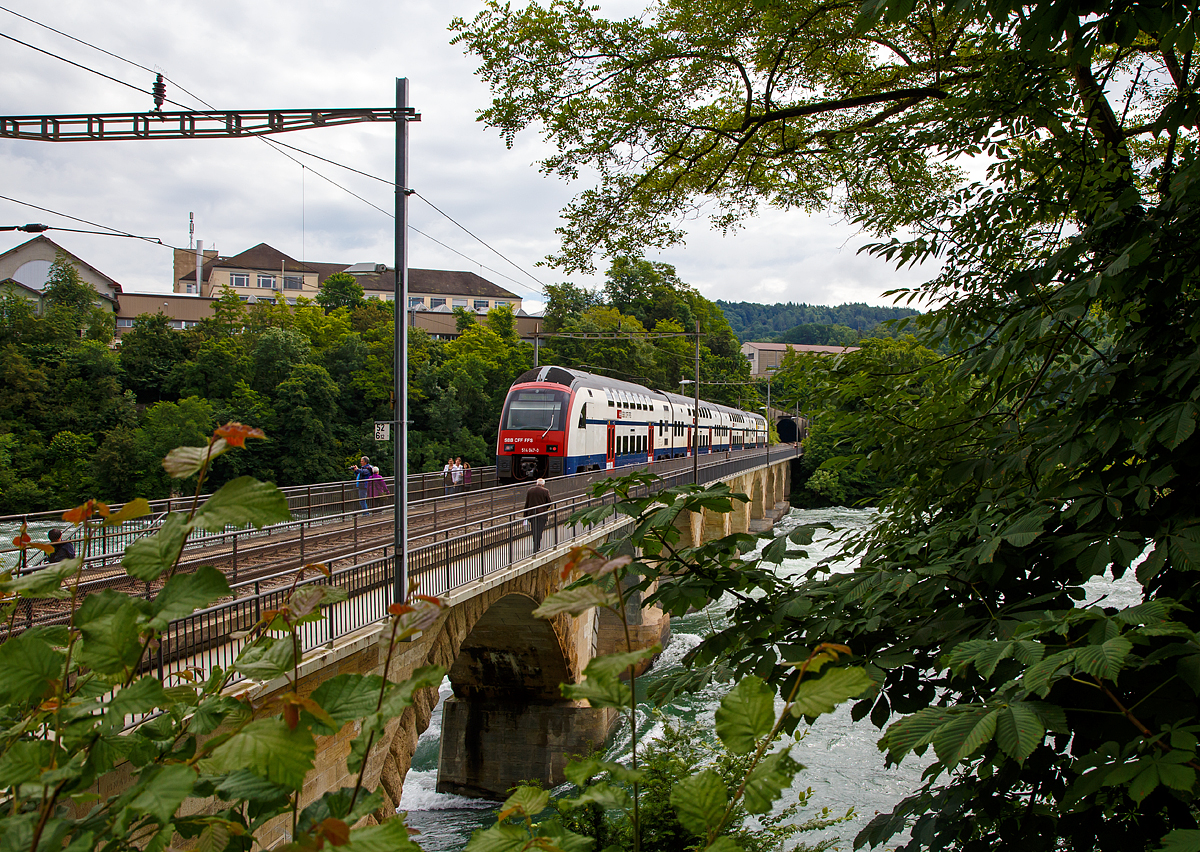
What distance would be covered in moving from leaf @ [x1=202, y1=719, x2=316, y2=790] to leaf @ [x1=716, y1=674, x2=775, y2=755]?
0.58 m

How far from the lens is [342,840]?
0.96 m

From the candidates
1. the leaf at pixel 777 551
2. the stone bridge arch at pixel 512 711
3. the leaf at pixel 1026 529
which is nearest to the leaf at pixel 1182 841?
the leaf at pixel 1026 529

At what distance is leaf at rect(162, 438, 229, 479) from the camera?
1173mm

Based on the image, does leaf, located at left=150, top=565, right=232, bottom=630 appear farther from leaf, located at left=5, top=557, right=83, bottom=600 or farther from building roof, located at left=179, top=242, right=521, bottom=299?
building roof, located at left=179, top=242, right=521, bottom=299

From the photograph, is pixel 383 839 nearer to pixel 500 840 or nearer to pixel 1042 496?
pixel 500 840

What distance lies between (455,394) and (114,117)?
46.5m

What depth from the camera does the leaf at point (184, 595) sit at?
3.95ft

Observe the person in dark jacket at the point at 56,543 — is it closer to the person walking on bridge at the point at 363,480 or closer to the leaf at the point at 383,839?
the leaf at the point at 383,839

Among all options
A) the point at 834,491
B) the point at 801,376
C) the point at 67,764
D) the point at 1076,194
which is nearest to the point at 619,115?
the point at 801,376

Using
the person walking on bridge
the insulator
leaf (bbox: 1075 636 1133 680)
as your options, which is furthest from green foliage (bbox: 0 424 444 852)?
the person walking on bridge

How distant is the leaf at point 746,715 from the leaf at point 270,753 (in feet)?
1.90

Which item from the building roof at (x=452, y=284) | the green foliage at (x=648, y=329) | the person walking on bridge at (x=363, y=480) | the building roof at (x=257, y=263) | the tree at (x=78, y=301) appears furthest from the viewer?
the building roof at (x=452, y=284)

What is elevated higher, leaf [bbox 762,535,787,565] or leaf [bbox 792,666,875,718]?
leaf [bbox 792,666,875,718]

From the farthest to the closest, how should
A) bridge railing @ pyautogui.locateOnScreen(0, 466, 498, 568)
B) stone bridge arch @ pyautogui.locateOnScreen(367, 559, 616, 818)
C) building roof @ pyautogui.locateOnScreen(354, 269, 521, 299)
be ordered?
building roof @ pyautogui.locateOnScreen(354, 269, 521, 299) < stone bridge arch @ pyautogui.locateOnScreen(367, 559, 616, 818) < bridge railing @ pyautogui.locateOnScreen(0, 466, 498, 568)
